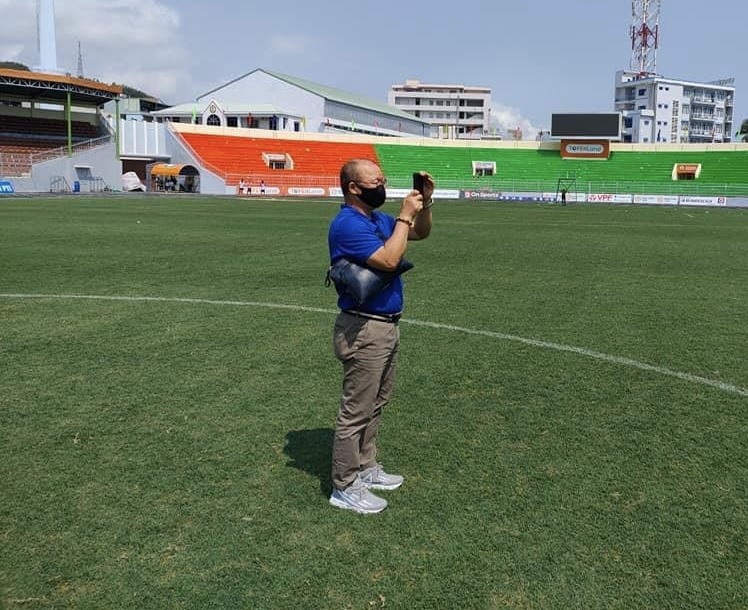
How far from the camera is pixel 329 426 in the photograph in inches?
201

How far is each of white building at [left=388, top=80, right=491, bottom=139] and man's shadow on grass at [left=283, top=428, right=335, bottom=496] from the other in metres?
143

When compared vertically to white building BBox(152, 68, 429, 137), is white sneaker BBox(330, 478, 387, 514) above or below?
below

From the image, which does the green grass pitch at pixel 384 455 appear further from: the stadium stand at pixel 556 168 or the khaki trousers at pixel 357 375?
the stadium stand at pixel 556 168

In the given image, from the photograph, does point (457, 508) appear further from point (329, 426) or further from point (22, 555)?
point (22, 555)

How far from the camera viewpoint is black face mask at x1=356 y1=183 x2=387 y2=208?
372cm

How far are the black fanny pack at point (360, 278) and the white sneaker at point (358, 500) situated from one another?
3.45ft

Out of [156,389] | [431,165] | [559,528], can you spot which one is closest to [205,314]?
[156,389]

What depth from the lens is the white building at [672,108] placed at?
125438 mm

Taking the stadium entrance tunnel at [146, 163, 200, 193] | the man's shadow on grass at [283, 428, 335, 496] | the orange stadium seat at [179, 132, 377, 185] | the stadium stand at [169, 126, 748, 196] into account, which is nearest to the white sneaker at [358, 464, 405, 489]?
the man's shadow on grass at [283, 428, 335, 496]

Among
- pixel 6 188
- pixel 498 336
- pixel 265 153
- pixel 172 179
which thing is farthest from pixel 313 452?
pixel 265 153

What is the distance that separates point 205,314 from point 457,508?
5.60 metres

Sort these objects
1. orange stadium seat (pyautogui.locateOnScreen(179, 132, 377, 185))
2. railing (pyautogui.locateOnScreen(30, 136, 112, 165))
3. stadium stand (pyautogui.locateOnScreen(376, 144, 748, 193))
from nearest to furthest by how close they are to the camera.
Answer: railing (pyautogui.locateOnScreen(30, 136, 112, 165)) → orange stadium seat (pyautogui.locateOnScreen(179, 132, 377, 185)) → stadium stand (pyautogui.locateOnScreen(376, 144, 748, 193))

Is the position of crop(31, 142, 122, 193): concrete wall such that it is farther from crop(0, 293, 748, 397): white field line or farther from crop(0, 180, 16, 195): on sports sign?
crop(0, 293, 748, 397): white field line

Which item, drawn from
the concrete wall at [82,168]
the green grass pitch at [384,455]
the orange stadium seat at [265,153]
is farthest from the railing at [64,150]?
the green grass pitch at [384,455]
